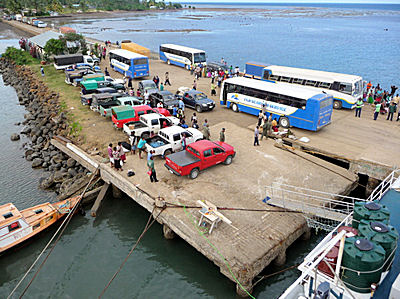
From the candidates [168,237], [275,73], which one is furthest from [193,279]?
[275,73]

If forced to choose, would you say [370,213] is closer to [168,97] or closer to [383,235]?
[383,235]

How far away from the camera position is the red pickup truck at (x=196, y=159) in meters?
16.7

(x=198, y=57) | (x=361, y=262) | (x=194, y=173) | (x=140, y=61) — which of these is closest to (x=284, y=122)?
(x=194, y=173)

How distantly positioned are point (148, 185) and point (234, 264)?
269 inches

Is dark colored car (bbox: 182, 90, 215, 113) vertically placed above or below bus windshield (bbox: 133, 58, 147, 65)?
below

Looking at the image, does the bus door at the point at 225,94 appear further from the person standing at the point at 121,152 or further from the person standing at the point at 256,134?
the person standing at the point at 121,152

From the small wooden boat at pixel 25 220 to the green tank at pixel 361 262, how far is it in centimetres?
1455

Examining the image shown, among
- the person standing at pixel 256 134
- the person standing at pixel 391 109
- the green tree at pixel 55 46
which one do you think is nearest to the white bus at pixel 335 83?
the person standing at pixel 391 109

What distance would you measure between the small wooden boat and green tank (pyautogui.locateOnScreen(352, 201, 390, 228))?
47.5ft

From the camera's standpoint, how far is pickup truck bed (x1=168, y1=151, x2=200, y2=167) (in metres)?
16.7

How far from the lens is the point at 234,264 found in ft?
38.8

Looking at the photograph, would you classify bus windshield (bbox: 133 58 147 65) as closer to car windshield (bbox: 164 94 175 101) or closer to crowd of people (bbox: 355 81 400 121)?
car windshield (bbox: 164 94 175 101)

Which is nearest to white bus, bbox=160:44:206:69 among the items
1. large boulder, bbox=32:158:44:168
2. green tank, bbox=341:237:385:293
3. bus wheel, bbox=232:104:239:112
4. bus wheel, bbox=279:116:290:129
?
bus wheel, bbox=232:104:239:112

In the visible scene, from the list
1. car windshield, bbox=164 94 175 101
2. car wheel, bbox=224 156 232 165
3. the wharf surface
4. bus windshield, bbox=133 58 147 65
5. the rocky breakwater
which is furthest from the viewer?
bus windshield, bbox=133 58 147 65
